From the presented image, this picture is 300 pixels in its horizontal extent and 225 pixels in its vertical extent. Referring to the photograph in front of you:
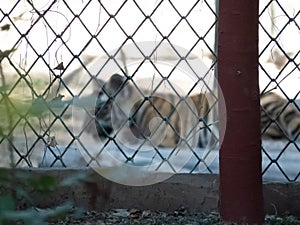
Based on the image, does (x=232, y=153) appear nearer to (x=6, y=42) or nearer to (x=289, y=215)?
(x=289, y=215)

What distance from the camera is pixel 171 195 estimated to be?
208 centimetres

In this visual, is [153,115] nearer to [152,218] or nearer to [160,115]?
[160,115]

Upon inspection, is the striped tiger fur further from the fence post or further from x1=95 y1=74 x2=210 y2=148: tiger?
the fence post

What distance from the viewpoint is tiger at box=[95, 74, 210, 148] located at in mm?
2270

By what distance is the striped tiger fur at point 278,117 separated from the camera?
7.57ft

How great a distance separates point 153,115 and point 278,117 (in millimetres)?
434

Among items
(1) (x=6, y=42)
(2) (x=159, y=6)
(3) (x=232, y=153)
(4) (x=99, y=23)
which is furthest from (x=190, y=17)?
(3) (x=232, y=153)

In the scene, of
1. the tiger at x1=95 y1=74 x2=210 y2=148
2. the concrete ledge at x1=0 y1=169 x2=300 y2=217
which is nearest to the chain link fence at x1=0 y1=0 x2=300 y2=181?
the tiger at x1=95 y1=74 x2=210 y2=148

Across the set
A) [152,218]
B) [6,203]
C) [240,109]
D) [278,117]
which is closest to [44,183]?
[6,203]

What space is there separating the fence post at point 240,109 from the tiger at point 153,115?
0.62 metres

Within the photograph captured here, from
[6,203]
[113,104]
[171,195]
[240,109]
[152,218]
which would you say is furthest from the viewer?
[113,104]

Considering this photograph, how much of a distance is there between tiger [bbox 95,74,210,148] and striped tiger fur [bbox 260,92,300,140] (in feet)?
0.68

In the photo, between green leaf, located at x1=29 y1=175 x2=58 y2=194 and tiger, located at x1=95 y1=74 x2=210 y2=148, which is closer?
green leaf, located at x1=29 y1=175 x2=58 y2=194

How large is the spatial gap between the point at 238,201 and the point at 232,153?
4.7 inches
